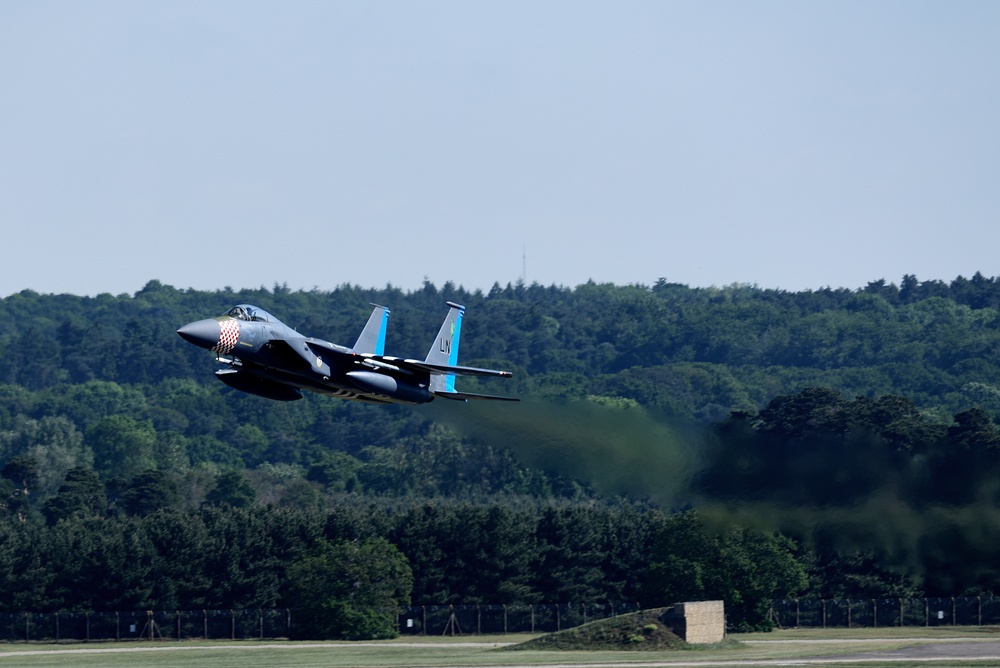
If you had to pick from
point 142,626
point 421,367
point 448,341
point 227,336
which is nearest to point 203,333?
point 227,336

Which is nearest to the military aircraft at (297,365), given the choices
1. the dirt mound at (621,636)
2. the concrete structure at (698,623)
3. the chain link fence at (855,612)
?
the dirt mound at (621,636)

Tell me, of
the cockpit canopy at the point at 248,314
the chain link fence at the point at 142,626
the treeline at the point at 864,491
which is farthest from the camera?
the chain link fence at the point at 142,626

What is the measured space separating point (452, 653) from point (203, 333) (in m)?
33.2

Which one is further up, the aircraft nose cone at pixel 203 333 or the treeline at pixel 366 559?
the aircraft nose cone at pixel 203 333

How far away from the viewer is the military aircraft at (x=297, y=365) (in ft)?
162

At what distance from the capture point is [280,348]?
164ft

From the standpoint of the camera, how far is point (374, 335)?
54875 mm

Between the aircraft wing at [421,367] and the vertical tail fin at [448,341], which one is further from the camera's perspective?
the vertical tail fin at [448,341]

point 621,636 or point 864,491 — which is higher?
point 864,491

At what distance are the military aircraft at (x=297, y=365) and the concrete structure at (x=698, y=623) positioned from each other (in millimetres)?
25036

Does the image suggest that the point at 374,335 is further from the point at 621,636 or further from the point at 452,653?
the point at 452,653

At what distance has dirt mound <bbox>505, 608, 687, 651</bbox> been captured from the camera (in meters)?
73.6

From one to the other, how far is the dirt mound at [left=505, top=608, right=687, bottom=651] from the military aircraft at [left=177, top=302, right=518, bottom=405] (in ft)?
78.5

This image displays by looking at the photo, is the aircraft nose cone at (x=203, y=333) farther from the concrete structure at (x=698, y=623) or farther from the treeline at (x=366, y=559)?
the treeline at (x=366, y=559)
